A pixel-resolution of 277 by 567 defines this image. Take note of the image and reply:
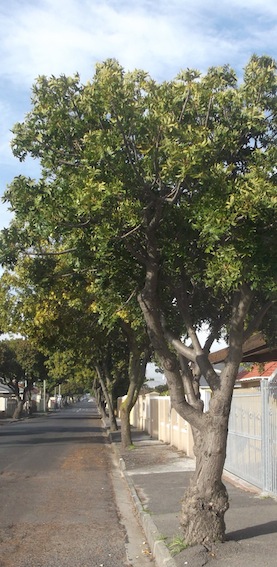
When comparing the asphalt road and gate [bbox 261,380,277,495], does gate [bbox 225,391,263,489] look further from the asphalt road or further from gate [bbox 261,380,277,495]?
the asphalt road

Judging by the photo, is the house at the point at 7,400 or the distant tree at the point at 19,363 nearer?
the distant tree at the point at 19,363

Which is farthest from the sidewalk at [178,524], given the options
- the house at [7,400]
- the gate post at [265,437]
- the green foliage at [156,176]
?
the house at [7,400]

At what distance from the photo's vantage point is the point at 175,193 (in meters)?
7.20

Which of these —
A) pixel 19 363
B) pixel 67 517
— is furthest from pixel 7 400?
pixel 67 517

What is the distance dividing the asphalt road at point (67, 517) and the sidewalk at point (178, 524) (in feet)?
0.97

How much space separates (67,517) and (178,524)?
7.78ft

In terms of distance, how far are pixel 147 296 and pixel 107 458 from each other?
14.4 metres

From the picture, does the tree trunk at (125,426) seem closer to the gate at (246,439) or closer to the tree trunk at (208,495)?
the gate at (246,439)

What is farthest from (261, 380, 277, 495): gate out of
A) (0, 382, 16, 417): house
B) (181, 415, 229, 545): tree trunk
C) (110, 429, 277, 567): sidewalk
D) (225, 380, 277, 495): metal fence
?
(0, 382, 16, 417): house

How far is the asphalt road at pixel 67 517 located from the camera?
771 centimetres

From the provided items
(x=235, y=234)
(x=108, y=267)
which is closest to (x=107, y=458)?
(x=108, y=267)

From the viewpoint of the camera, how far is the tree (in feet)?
22.4

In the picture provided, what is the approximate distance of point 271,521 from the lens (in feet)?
27.7

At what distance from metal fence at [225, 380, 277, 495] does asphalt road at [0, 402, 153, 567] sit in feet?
7.72
